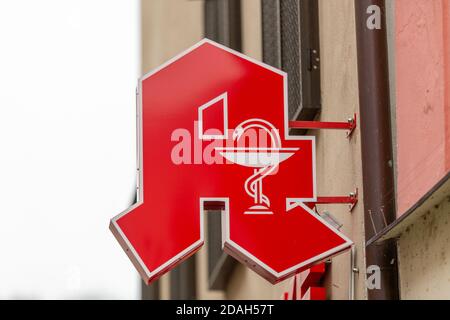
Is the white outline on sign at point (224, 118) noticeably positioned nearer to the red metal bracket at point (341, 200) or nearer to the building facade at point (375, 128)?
the red metal bracket at point (341, 200)

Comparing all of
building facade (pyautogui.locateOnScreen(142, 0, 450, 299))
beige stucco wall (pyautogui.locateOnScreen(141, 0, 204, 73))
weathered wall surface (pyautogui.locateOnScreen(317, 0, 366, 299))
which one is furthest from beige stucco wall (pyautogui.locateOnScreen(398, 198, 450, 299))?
beige stucco wall (pyautogui.locateOnScreen(141, 0, 204, 73))

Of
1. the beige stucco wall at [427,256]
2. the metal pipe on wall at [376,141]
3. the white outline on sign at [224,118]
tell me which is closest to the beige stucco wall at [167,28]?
the metal pipe on wall at [376,141]

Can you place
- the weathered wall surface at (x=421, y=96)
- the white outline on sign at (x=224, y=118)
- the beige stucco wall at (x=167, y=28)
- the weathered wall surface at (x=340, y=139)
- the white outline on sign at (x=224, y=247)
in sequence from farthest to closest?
the beige stucco wall at (x=167, y=28), the weathered wall surface at (x=340, y=139), the white outline on sign at (x=224, y=118), the white outline on sign at (x=224, y=247), the weathered wall surface at (x=421, y=96)

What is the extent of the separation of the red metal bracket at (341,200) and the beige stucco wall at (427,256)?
0.59 m

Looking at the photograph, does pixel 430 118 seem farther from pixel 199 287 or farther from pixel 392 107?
pixel 199 287

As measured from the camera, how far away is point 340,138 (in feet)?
31.0

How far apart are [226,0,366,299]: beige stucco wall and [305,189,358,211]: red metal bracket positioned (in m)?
0.06

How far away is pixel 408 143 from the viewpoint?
25.9 ft

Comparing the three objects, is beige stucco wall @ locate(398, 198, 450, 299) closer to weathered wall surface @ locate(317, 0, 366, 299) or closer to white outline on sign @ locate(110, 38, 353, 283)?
white outline on sign @ locate(110, 38, 353, 283)

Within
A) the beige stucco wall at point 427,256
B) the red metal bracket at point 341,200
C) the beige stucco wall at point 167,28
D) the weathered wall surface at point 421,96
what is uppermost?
the beige stucco wall at point 167,28

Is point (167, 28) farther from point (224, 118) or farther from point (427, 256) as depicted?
point (427, 256)

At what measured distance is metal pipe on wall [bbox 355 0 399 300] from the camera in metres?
8.22

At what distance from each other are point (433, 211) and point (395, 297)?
3.62 ft

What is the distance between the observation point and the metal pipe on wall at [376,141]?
822 cm
